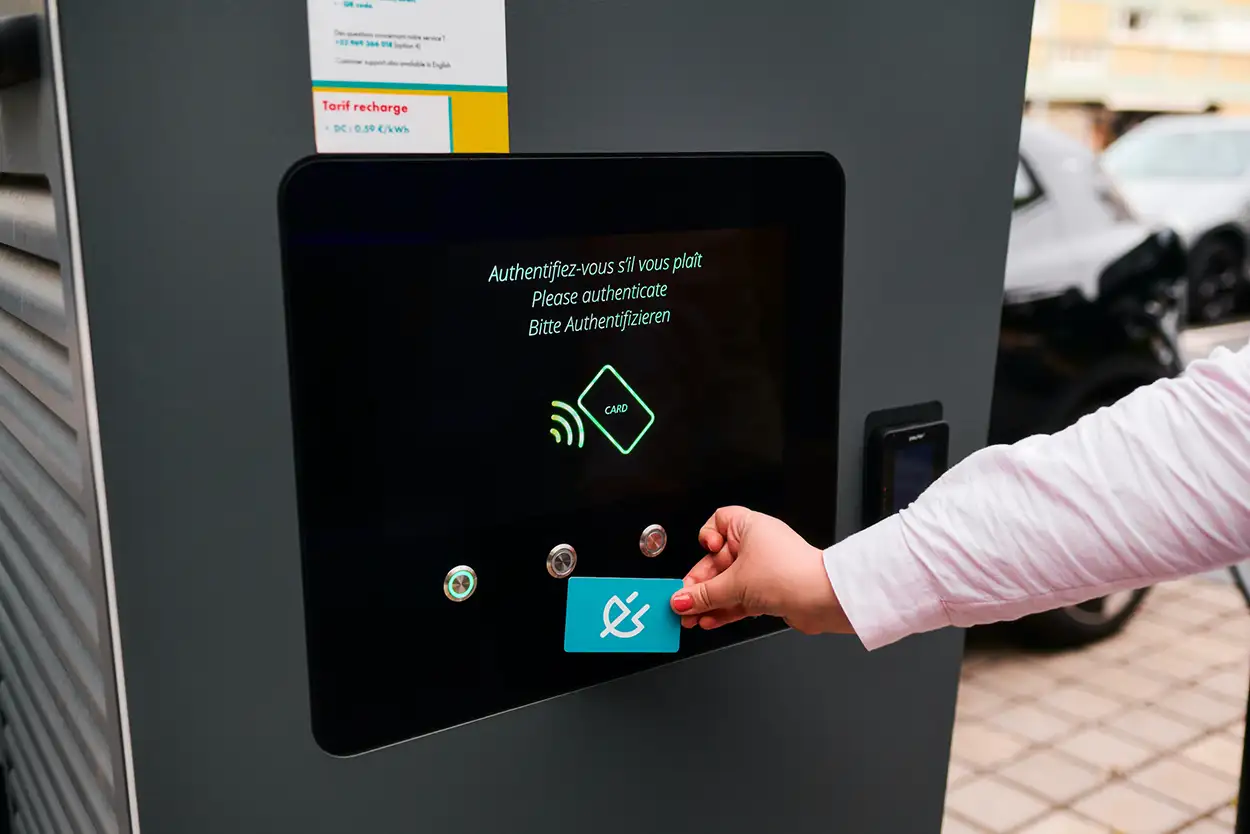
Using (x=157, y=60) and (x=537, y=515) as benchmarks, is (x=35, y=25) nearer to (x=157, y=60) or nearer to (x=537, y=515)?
(x=157, y=60)

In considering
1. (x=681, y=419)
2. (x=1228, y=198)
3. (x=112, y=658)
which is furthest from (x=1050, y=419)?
(x=1228, y=198)

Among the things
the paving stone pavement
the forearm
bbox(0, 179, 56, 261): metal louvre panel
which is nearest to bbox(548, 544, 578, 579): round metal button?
the forearm

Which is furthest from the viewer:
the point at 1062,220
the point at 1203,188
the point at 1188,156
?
the point at 1188,156

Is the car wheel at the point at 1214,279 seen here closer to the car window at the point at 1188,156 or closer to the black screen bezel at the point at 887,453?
the car window at the point at 1188,156

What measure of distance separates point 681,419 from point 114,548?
0.58 m

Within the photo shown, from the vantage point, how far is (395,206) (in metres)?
1.01

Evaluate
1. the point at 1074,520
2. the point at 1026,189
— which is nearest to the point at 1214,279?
the point at 1026,189

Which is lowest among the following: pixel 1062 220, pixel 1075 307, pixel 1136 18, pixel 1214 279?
pixel 1214 279

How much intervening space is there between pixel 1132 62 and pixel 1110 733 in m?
22.8

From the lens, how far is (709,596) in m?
1.22

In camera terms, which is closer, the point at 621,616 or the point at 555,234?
the point at 555,234

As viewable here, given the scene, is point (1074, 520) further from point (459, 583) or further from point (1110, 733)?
point (1110, 733)

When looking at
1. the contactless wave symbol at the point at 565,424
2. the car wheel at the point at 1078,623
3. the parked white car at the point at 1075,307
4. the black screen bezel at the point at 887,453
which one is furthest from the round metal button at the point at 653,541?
the car wheel at the point at 1078,623

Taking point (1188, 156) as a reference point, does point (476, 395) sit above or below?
above
